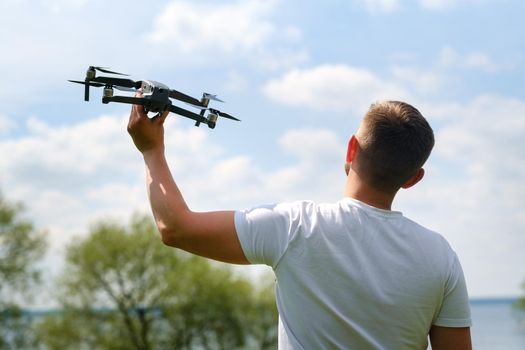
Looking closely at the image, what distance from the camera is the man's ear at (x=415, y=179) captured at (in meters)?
3.02

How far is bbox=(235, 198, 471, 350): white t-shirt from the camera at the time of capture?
2.76m

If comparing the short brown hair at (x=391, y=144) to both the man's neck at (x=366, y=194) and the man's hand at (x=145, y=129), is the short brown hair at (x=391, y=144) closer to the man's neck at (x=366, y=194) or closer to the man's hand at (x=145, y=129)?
the man's neck at (x=366, y=194)

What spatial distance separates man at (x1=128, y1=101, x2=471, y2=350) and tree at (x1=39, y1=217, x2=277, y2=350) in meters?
41.1

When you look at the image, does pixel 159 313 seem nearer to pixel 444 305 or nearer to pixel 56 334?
pixel 56 334

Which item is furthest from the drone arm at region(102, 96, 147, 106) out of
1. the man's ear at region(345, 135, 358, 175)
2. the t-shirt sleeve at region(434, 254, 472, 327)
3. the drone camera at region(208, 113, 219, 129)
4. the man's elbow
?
the t-shirt sleeve at region(434, 254, 472, 327)

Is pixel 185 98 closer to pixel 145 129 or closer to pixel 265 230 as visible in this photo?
pixel 145 129

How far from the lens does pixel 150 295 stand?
4550cm

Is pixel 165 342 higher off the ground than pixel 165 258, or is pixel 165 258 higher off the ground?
pixel 165 258

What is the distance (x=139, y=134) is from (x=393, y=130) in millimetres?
1004

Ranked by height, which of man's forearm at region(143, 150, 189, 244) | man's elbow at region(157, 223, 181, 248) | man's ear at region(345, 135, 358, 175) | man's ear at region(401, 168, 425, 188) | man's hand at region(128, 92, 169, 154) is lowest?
man's elbow at region(157, 223, 181, 248)

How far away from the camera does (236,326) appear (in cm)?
4656

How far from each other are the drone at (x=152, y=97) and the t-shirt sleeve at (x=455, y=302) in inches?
45.0

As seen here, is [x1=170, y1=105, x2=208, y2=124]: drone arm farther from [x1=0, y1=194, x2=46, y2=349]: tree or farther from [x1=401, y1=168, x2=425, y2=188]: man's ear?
[x1=0, y1=194, x2=46, y2=349]: tree

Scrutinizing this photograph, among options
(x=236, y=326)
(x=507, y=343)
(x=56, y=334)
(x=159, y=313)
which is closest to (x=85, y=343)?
(x=56, y=334)
